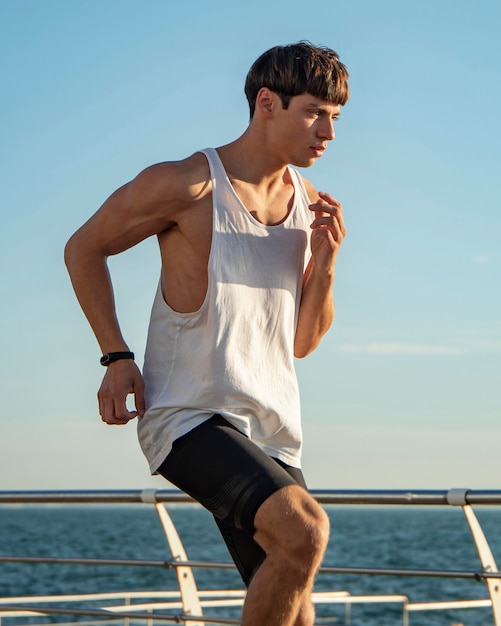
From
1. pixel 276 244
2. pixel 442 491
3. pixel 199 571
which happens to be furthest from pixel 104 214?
pixel 199 571

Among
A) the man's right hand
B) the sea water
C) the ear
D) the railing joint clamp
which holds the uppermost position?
the sea water

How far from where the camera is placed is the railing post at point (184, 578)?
4.64m

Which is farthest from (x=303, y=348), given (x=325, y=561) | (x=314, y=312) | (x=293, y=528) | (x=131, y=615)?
(x=325, y=561)

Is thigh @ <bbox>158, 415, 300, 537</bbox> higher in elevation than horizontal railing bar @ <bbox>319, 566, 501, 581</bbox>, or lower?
lower

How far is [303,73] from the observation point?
2.90 m

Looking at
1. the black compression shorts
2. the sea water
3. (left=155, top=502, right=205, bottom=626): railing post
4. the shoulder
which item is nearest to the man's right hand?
the black compression shorts

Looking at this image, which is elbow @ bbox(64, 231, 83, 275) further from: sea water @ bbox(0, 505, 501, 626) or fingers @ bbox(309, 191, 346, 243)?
sea water @ bbox(0, 505, 501, 626)

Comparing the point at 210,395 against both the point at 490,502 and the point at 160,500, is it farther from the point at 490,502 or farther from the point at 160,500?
the point at 160,500

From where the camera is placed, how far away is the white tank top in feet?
9.20

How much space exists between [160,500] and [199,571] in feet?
151

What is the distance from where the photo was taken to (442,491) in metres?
3.91

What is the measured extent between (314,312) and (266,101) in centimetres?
55

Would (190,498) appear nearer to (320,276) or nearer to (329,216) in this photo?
(320,276)

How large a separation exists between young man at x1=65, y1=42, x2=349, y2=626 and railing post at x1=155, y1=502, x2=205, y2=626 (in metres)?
1.81
